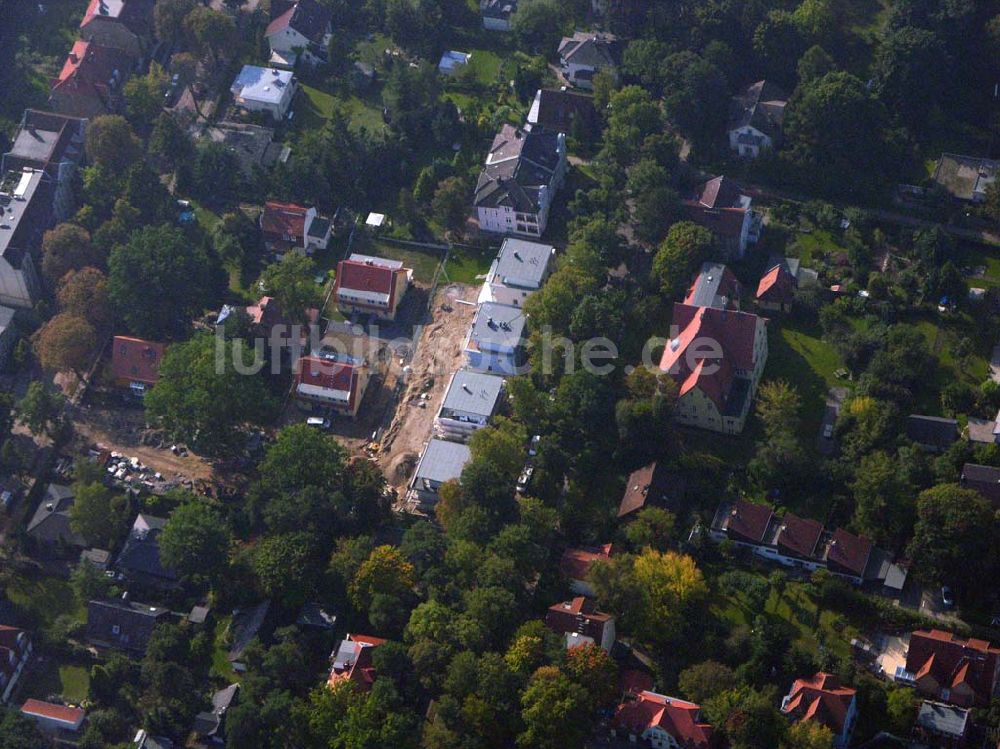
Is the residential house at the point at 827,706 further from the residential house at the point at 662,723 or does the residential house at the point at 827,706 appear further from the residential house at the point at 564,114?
the residential house at the point at 564,114

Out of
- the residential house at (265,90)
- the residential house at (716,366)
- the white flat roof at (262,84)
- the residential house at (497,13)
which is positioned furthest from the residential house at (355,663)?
the residential house at (497,13)

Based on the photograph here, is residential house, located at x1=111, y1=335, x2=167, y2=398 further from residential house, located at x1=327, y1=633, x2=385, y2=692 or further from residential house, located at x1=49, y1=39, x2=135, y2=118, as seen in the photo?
residential house, located at x1=327, y1=633, x2=385, y2=692

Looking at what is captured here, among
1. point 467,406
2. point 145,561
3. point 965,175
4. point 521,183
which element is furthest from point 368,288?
point 965,175

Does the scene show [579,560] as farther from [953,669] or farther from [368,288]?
[368,288]

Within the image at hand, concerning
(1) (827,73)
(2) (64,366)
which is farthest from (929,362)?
(2) (64,366)

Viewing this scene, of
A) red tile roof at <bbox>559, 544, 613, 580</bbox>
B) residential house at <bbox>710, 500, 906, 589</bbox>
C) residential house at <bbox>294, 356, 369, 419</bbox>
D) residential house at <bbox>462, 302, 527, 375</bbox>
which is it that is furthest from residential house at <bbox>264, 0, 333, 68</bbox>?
residential house at <bbox>710, 500, 906, 589</bbox>

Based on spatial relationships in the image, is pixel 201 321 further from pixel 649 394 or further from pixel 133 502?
pixel 649 394
